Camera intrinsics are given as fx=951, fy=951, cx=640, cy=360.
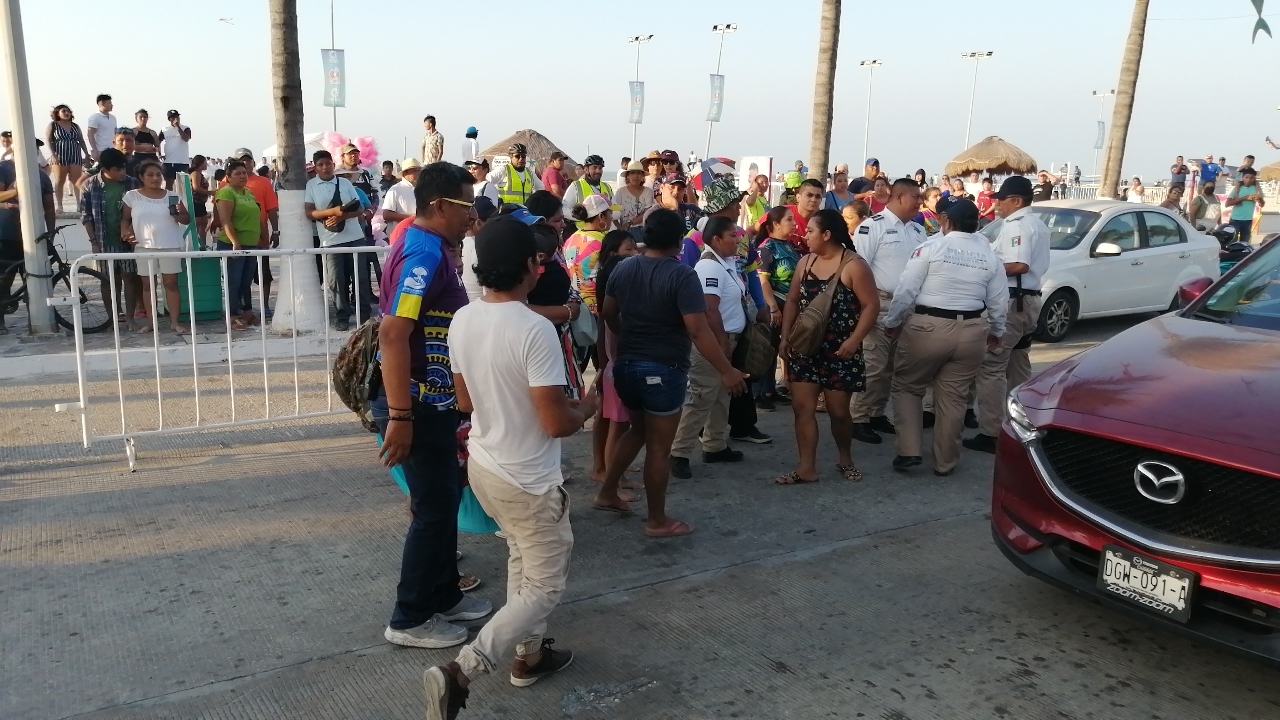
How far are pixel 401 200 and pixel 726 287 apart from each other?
16.2 ft

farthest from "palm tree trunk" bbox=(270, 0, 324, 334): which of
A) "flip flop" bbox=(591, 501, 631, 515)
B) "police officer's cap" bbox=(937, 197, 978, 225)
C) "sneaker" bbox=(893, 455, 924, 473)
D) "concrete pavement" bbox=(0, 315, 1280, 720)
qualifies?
"police officer's cap" bbox=(937, 197, 978, 225)

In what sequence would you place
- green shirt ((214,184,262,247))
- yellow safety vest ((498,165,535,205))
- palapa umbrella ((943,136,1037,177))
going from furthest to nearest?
palapa umbrella ((943,136,1037,177)) < yellow safety vest ((498,165,535,205)) < green shirt ((214,184,262,247))

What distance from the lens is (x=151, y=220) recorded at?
28.8ft

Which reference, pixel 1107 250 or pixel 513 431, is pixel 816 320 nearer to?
pixel 513 431

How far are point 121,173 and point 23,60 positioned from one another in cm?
149

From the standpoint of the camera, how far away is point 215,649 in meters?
3.69

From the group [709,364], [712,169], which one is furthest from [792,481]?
[712,169]

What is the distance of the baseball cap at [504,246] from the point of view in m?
3.13

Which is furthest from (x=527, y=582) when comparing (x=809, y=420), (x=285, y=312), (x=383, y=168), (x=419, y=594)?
(x=383, y=168)

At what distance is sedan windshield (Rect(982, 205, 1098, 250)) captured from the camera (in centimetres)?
1075

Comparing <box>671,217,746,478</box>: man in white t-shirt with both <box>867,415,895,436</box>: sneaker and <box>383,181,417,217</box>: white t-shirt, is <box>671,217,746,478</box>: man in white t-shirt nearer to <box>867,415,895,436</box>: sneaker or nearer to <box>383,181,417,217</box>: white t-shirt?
<box>867,415,895,436</box>: sneaker

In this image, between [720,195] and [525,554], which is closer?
[525,554]

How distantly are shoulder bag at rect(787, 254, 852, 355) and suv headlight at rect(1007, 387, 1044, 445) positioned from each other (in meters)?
1.69

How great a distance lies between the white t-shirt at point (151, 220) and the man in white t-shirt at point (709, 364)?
5.61m
